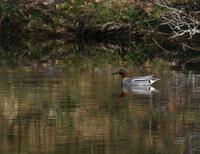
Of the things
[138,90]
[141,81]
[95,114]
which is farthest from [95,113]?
[141,81]

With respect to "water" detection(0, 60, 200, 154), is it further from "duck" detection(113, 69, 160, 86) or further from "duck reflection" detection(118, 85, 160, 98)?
→ "duck" detection(113, 69, 160, 86)

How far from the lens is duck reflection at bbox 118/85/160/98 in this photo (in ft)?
64.7

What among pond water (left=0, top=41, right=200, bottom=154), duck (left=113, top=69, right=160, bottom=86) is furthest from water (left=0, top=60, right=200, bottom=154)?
duck (left=113, top=69, right=160, bottom=86)

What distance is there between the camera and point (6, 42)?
36281 mm

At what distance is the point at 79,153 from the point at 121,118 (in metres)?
3.03

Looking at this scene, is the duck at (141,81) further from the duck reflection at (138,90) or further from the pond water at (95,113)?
the pond water at (95,113)

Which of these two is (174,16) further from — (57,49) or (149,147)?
(149,147)

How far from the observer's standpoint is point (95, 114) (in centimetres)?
1645

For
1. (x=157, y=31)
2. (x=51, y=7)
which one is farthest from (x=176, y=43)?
(x=51, y=7)

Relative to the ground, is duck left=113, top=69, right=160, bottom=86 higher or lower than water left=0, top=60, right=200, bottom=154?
higher

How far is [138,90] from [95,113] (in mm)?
4312

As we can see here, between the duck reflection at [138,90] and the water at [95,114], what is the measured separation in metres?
0.02

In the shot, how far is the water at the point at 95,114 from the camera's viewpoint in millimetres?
13781

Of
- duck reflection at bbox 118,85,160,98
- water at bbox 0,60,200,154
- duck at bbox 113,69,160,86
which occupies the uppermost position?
duck at bbox 113,69,160,86
